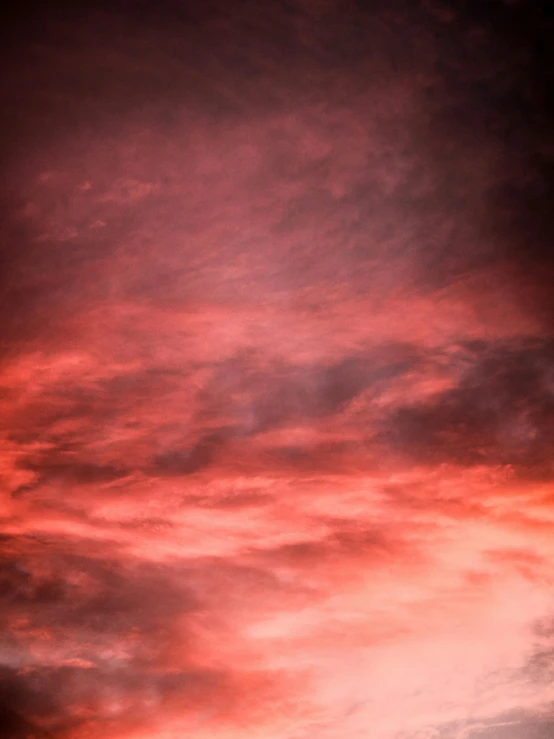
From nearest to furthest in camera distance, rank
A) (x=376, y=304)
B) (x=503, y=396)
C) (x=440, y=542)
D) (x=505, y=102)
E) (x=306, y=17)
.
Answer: (x=306, y=17) → (x=505, y=102) → (x=376, y=304) → (x=503, y=396) → (x=440, y=542)

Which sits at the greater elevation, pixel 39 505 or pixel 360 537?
pixel 39 505

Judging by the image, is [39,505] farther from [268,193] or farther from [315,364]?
[268,193]

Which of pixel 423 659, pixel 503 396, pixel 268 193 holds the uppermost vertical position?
pixel 268 193

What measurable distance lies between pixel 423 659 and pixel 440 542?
1839 millimetres

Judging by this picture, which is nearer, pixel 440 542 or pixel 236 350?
pixel 236 350

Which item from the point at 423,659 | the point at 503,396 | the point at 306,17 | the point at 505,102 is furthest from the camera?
the point at 423,659

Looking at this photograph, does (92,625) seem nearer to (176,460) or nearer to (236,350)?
(176,460)

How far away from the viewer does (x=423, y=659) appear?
953cm

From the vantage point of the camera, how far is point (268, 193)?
7070 mm

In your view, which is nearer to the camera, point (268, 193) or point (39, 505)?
point (268, 193)

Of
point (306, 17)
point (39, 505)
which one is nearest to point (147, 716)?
point (39, 505)

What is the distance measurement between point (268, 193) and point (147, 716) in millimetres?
6684

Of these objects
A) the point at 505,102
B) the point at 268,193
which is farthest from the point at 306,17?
the point at 505,102

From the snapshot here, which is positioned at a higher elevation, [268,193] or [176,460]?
[268,193]
